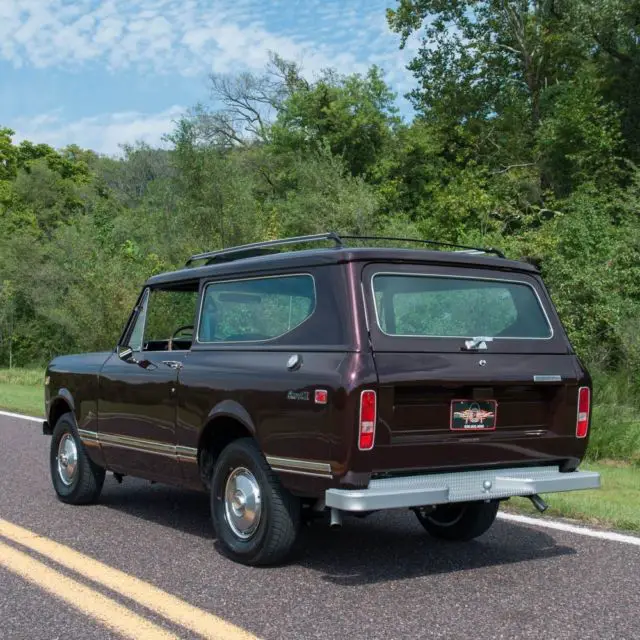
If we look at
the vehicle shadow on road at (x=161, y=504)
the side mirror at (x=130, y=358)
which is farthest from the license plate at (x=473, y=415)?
the side mirror at (x=130, y=358)

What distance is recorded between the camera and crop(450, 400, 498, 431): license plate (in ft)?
17.9

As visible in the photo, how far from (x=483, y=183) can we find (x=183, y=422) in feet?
92.3

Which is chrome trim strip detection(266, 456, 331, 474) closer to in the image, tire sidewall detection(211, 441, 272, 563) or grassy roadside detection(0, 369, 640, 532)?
tire sidewall detection(211, 441, 272, 563)

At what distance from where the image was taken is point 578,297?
2091cm

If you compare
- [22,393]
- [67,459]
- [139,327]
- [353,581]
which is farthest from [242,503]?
[22,393]

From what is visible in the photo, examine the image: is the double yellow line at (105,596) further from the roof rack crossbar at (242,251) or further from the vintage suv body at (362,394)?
the roof rack crossbar at (242,251)

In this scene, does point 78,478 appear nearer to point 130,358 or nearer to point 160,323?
point 130,358

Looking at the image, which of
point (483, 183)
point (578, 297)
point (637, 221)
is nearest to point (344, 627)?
point (578, 297)

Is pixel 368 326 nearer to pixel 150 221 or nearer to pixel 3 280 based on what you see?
pixel 150 221

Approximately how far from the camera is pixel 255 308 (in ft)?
20.4

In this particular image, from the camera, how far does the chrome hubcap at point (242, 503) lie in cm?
569

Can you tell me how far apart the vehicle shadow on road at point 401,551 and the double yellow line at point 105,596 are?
3.39 feet

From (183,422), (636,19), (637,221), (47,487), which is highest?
(636,19)

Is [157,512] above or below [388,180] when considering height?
below
